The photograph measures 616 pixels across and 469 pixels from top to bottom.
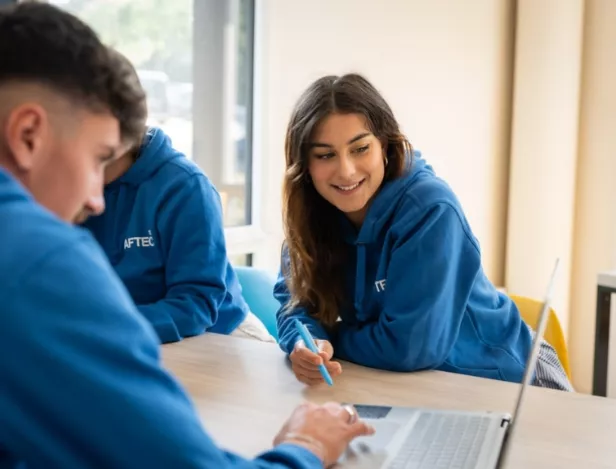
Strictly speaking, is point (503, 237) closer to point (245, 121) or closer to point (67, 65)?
point (245, 121)

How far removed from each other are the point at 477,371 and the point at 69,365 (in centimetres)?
103

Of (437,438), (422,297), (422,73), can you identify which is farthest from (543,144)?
(437,438)

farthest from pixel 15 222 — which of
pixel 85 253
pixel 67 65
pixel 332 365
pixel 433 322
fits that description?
pixel 433 322

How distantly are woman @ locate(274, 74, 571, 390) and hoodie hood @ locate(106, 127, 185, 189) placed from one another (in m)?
0.29

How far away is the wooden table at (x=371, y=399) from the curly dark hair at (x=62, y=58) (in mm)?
489

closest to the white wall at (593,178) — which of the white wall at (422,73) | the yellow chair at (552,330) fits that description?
the white wall at (422,73)

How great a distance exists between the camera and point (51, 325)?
0.49 m

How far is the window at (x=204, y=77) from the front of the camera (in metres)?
2.18

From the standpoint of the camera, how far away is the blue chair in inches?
77.3

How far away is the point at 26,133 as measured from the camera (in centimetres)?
58

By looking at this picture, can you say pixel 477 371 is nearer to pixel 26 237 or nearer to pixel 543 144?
pixel 26 237

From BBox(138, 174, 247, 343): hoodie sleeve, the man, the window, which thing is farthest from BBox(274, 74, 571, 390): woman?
the window

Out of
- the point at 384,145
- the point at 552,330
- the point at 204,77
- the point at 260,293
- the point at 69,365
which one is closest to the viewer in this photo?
the point at 69,365

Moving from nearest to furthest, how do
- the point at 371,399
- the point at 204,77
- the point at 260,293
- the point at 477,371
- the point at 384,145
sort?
the point at 371,399 < the point at 477,371 < the point at 384,145 < the point at 260,293 < the point at 204,77
